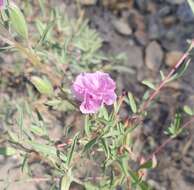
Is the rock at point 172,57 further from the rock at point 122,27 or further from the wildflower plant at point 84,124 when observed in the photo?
the wildflower plant at point 84,124

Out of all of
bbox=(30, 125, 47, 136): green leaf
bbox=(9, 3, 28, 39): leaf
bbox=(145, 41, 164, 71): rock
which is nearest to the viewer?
bbox=(9, 3, 28, 39): leaf

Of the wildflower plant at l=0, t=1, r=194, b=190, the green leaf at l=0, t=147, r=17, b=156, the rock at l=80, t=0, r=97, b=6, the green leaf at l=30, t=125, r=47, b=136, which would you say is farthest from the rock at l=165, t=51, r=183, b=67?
the green leaf at l=0, t=147, r=17, b=156

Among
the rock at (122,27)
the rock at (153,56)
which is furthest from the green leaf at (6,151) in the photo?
the rock at (122,27)

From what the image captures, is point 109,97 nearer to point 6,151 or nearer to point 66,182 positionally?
point 66,182

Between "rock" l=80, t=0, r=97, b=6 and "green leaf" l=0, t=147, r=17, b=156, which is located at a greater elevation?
"rock" l=80, t=0, r=97, b=6

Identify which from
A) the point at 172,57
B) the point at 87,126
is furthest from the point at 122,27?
the point at 87,126

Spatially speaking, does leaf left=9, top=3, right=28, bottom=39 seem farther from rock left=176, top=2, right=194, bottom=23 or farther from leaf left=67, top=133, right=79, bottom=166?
rock left=176, top=2, right=194, bottom=23
